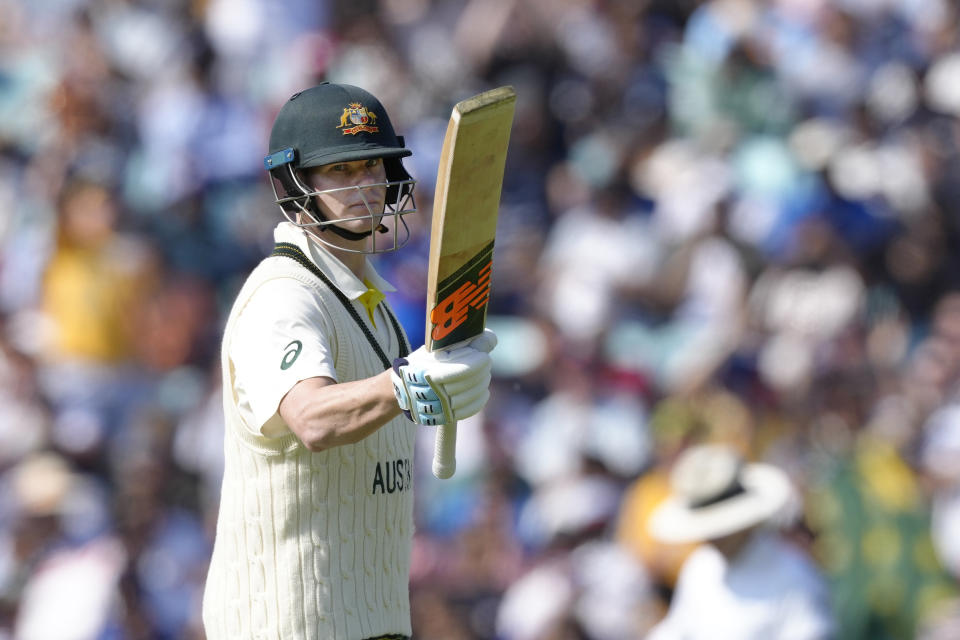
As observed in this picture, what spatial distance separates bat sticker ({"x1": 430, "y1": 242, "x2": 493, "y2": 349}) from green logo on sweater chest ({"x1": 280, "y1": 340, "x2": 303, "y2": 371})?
1.15ft

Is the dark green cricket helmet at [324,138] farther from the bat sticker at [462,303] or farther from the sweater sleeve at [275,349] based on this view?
the bat sticker at [462,303]

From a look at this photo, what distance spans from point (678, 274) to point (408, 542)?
451 centimetres

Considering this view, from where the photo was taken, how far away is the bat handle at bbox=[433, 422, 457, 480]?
10.0 ft

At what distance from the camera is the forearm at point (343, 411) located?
2859 mm

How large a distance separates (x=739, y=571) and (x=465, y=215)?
3.14m

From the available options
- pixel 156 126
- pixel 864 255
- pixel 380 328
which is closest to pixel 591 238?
pixel 864 255

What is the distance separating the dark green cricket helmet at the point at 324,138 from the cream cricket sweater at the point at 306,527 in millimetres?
188

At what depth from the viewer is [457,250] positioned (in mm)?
2885

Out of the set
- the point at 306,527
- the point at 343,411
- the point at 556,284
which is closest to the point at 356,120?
the point at 343,411

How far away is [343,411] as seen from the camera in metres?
2.86

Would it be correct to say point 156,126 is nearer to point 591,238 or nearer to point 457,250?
point 591,238

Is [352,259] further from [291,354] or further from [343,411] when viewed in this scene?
[343,411]

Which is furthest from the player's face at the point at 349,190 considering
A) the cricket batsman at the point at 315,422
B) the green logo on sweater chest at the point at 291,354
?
the green logo on sweater chest at the point at 291,354

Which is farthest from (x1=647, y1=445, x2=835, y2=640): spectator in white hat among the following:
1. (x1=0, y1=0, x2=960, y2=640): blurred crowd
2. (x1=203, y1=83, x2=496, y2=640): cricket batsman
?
(x1=203, y1=83, x2=496, y2=640): cricket batsman
